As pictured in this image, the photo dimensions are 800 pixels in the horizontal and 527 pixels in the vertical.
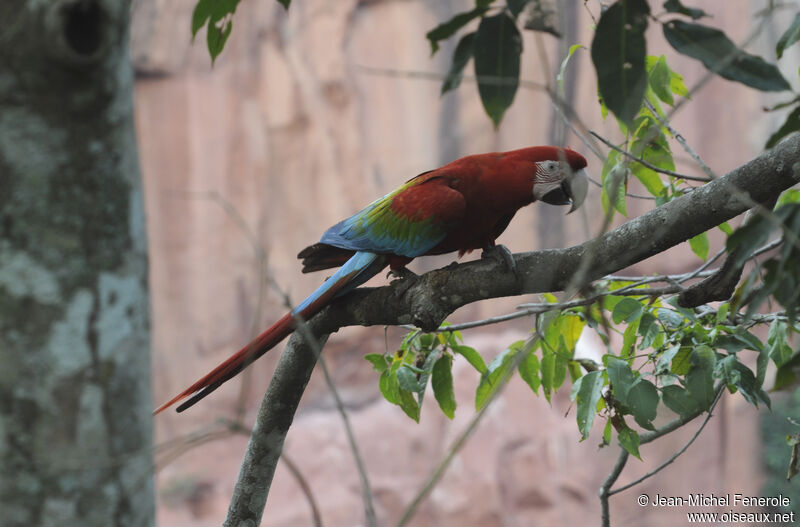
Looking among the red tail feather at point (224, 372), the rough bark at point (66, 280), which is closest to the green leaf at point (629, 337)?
the red tail feather at point (224, 372)

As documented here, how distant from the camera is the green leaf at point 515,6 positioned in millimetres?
807

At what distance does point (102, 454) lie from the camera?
0.61 metres

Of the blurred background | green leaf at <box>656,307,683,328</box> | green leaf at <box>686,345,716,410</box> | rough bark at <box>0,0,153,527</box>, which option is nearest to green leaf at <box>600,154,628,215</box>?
green leaf at <box>656,307,683,328</box>

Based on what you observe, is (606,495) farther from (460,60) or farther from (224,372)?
(460,60)

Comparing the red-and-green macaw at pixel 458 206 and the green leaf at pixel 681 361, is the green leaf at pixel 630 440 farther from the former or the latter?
the red-and-green macaw at pixel 458 206

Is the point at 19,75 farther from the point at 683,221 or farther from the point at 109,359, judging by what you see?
the point at 683,221

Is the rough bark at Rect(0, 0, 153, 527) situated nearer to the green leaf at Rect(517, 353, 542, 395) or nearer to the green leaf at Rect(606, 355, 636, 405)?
the green leaf at Rect(606, 355, 636, 405)

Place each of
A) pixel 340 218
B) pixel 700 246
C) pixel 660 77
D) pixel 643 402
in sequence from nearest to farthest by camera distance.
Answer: pixel 643 402 < pixel 660 77 < pixel 700 246 < pixel 340 218

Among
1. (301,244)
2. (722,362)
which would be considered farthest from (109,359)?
(301,244)

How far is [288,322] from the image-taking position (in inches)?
57.0

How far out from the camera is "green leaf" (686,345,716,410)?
1236 mm

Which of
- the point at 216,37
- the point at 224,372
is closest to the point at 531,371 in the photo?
the point at 224,372

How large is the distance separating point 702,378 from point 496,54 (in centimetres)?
76

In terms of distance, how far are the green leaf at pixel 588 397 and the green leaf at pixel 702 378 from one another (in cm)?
16
